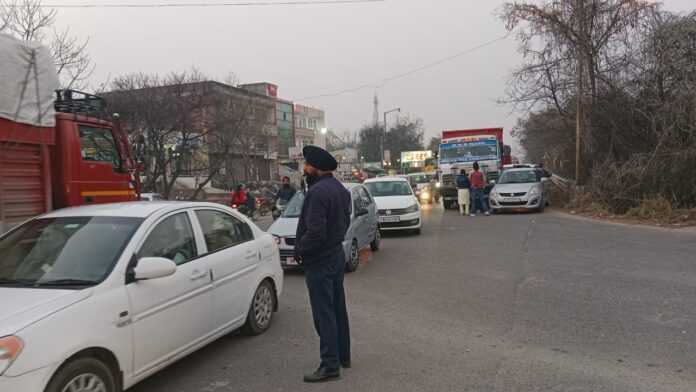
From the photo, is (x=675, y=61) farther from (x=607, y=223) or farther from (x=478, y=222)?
(x=478, y=222)

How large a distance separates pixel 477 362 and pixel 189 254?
108 inches

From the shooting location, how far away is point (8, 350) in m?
3.00

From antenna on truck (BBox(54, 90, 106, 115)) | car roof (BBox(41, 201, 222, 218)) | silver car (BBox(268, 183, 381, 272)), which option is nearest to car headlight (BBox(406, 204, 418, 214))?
silver car (BBox(268, 183, 381, 272))

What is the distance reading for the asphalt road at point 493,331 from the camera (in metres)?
4.43

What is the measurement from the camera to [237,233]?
5641 mm

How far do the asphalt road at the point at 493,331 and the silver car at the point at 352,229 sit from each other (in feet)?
1.26

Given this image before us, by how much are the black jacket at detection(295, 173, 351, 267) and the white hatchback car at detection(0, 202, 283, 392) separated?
3.36ft

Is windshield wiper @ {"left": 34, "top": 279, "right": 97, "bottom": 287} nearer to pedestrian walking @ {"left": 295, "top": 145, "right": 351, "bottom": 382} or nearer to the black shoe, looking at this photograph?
pedestrian walking @ {"left": 295, "top": 145, "right": 351, "bottom": 382}

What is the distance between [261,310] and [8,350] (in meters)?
3.05

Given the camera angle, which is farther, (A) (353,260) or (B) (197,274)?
(A) (353,260)

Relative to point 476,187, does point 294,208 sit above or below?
above

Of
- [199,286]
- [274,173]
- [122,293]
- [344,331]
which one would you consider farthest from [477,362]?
[274,173]

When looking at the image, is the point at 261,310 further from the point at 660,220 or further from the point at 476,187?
the point at 476,187

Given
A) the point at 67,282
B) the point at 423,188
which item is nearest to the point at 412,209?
the point at 67,282
